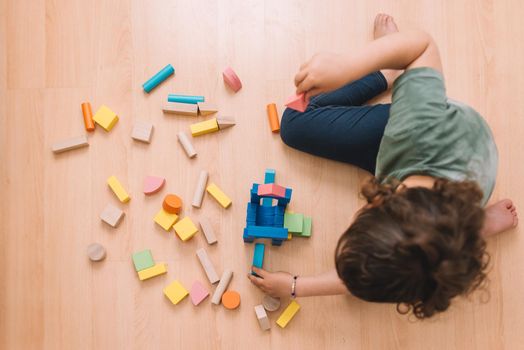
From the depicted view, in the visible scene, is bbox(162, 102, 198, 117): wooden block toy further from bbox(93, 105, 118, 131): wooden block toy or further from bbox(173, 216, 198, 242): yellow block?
bbox(173, 216, 198, 242): yellow block

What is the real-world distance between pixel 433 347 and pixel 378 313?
0.13 meters

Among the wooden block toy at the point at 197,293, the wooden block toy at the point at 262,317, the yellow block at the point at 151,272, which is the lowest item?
the wooden block toy at the point at 262,317

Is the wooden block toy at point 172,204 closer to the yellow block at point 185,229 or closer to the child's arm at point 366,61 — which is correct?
the yellow block at point 185,229

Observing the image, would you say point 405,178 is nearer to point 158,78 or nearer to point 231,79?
point 231,79

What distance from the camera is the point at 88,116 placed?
1010 millimetres

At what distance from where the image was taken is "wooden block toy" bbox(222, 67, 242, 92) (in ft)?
3.27

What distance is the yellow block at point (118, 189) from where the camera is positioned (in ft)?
3.28

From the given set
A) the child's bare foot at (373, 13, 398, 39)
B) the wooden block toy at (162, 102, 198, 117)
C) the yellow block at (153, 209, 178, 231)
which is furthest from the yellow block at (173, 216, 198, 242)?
the child's bare foot at (373, 13, 398, 39)

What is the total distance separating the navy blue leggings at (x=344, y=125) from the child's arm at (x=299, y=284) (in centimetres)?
24

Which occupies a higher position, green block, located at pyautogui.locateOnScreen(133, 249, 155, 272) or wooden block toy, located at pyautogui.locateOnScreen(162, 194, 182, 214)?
wooden block toy, located at pyautogui.locateOnScreen(162, 194, 182, 214)

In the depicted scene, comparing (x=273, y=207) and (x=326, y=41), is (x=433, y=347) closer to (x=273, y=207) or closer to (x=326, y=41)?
(x=273, y=207)

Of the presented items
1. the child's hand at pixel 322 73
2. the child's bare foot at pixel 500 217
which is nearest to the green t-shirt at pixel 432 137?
the child's hand at pixel 322 73

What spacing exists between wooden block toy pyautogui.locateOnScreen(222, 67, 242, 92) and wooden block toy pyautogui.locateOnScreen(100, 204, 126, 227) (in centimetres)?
35

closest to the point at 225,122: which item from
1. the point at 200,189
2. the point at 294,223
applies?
the point at 200,189
